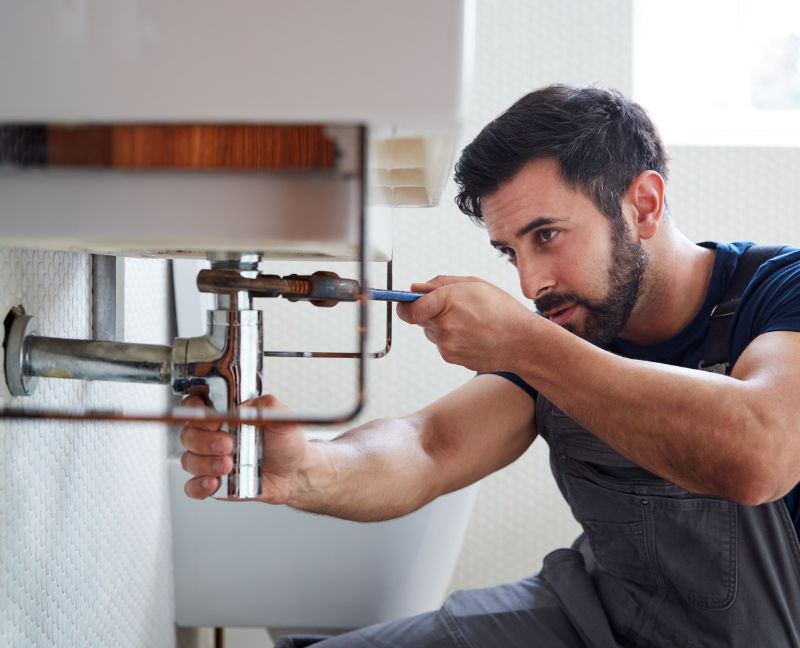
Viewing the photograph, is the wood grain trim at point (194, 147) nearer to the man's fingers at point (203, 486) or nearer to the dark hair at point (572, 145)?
the man's fingers at point (203, 486)

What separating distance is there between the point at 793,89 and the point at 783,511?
4.35ft

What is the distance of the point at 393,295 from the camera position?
48cm

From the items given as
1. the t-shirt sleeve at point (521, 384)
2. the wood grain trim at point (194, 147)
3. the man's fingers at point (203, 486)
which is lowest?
the t-shirt sleeve at point (521, 384)

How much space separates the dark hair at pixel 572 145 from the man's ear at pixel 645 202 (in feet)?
0.05

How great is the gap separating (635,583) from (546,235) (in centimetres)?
46

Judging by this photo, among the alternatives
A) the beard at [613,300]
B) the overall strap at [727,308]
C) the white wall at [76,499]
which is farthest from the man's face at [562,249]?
the white wall at [76,499]

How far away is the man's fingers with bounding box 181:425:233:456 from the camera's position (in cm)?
45

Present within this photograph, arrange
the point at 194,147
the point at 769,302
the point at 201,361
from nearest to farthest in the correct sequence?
the point at 194,147 < the point at 201,361 < the point at 769,302

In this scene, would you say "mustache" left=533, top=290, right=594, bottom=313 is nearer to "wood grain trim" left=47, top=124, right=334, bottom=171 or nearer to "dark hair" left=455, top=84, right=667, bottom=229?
"dark hair" left=455, top=84, right=667, bottom=229

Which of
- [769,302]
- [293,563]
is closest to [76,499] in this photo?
[293,563]

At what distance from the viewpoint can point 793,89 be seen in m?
1.61

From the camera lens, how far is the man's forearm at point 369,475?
0.65m

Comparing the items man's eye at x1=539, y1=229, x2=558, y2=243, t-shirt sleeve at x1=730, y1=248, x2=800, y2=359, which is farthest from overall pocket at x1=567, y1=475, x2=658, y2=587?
man's eye at x1=539, y1=229, x2=558, y2=243

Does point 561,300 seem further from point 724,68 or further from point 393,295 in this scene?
point 724,68
